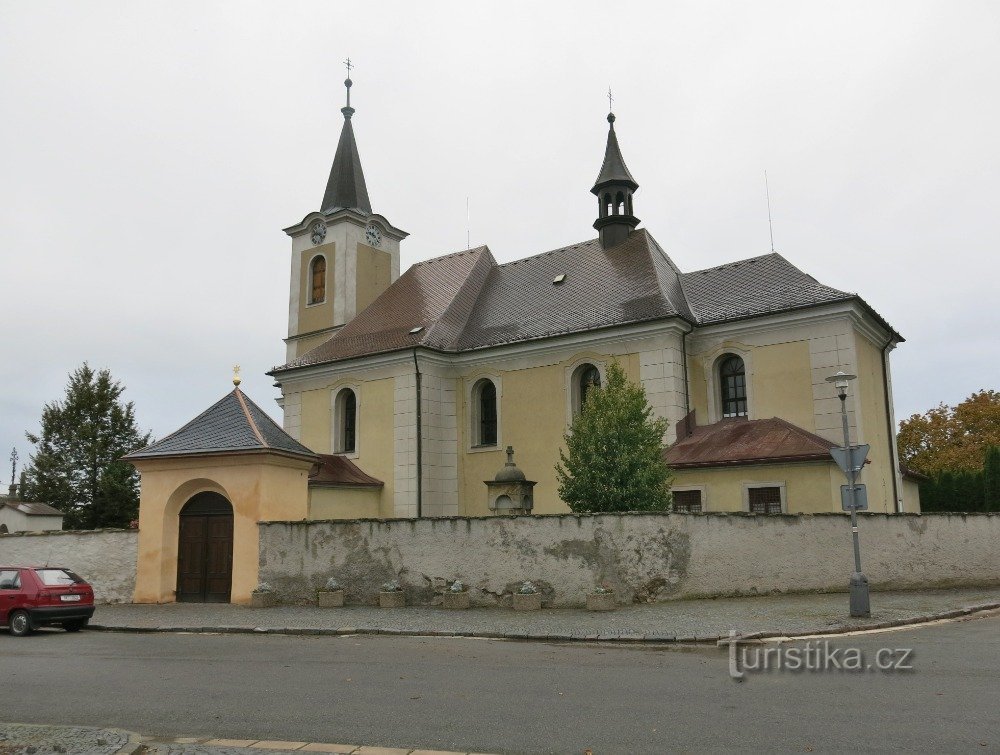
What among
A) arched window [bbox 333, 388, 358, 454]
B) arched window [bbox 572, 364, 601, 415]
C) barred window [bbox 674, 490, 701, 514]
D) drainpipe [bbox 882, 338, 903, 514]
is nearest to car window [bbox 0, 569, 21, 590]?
arched window [bbox 333, 388, 358, 454]

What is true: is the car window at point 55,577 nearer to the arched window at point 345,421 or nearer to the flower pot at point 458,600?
the flower pot at point 458,600

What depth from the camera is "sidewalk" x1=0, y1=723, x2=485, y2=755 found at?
20.2ft

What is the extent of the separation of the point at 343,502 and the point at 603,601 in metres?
12.6

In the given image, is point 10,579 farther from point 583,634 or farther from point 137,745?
point 137,745

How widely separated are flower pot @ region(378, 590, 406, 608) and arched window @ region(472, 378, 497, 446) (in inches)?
460

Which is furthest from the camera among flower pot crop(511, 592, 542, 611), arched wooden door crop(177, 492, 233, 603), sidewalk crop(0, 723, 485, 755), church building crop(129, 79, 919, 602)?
church building crop(129, 79, 919, 602)

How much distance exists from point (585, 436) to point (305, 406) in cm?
1397

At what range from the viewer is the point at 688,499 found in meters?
22.4

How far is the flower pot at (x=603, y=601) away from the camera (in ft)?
49.7

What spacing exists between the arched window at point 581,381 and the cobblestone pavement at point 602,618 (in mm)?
10794

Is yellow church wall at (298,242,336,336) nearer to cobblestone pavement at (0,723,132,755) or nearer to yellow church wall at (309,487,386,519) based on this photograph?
yellow church wall at (309,487,386,519)

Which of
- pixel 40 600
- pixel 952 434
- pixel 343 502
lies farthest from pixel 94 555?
pixel 952 434

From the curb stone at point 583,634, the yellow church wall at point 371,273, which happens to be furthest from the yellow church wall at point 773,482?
the yellow church wall at point 371,273

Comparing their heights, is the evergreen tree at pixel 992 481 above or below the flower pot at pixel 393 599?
above
